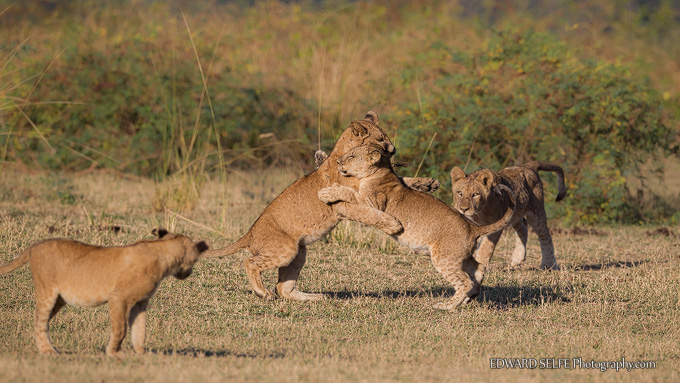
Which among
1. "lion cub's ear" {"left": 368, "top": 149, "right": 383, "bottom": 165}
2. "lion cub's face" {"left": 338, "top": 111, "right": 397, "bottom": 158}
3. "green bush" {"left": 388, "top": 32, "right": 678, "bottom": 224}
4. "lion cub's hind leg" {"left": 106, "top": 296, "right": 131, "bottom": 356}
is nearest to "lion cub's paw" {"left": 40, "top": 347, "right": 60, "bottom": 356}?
"lion cub's hind leg" {"left": 106, "top": 296, "right": 131, "bottom": 356}

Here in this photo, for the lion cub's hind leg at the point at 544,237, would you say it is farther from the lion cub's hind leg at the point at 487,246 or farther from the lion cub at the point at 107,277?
the lion cub at the point at 107,277

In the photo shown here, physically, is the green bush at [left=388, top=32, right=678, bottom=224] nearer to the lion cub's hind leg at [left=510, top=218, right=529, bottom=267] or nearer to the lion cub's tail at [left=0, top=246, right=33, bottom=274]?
the lion cub's hind leg at [left=510, top=218, right=529, bottom=267]

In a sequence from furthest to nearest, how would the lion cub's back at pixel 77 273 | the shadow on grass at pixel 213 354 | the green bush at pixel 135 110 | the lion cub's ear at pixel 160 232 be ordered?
the green bush at pixel 135 110 → the shadow on grass at pixel 213 354 → the lion cub's ear at pixel 160 232 → the lion cub's back at pixel 77 273

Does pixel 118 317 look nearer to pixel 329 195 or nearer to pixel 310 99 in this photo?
pixel 329 195

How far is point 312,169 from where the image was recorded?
1587 cm

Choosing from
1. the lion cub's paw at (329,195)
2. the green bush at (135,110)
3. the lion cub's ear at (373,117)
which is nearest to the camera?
the lion cub's paw at (329,195)

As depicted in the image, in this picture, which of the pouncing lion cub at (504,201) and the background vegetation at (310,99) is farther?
the background vegetation at (310,99)

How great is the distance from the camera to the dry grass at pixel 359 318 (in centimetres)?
636

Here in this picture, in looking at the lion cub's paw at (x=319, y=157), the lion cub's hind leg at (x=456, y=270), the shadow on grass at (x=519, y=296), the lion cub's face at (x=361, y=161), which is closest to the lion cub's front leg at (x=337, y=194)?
the lion cub's face at (x=361, y=161)

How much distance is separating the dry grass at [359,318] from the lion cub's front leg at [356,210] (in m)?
0.88

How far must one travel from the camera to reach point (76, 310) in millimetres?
8281

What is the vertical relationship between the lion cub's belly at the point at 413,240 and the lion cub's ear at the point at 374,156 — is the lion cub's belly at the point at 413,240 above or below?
below

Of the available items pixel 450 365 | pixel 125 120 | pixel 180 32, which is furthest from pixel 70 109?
pixel 450 365

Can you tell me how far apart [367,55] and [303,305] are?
42.7 ft
